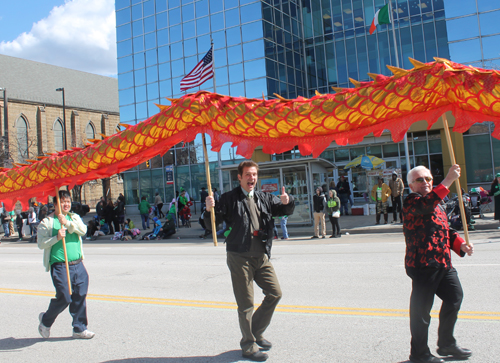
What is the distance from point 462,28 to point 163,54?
20798 millimetres

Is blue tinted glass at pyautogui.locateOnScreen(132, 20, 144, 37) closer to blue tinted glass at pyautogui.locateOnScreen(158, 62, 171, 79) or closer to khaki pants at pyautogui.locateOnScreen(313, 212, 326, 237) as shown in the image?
blue tinted glass at pyautogui.locateOnScreen(158, 62, 171, 79)

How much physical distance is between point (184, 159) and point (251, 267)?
30.6m

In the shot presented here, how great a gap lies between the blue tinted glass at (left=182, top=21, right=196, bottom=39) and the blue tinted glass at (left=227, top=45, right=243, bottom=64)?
11.9ft

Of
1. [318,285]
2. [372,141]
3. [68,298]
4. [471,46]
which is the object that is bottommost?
[318,285]

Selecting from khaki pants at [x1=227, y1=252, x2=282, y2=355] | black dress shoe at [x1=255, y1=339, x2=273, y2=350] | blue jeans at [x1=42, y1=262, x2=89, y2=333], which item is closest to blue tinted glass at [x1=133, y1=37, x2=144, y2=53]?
blue jeans at [x1=42, y1=262, x2=89, y2=333]

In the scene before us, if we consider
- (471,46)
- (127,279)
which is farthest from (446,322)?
(471,46)

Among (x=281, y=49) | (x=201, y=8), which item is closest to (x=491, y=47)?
(x=281, y=49)

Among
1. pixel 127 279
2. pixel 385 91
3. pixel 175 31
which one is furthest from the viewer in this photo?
pixel 175 31

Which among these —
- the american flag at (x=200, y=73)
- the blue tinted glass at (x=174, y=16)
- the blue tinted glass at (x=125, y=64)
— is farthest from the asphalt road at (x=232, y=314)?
the blue tinted glass at (x=125, y=64)

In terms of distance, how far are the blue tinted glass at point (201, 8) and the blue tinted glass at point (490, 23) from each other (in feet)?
59.5

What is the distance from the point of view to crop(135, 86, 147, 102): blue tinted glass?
116 ft

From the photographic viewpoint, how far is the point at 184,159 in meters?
34.4

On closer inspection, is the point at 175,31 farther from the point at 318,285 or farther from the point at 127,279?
the point at 318,285

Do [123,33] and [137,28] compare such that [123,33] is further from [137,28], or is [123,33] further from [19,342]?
[19,342]
